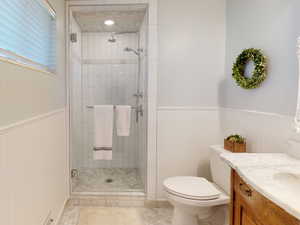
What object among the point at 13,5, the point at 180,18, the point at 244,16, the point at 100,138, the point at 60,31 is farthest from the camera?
the point at 100,138

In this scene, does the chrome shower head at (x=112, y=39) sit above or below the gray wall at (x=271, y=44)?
above

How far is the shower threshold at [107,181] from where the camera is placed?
2550 mm

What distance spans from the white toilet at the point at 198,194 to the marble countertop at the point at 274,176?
55 centimetres

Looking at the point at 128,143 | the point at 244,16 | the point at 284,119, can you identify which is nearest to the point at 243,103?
the point at 284,119

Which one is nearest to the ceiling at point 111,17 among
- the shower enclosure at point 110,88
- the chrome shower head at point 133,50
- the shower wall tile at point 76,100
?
the shower enclosure at point 110,88

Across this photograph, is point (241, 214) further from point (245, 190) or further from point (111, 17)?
point (111, 17)

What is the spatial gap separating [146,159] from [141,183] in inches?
18.5

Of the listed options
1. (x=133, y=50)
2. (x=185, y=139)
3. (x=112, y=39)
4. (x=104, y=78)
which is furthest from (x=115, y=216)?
(x=112, y=39)

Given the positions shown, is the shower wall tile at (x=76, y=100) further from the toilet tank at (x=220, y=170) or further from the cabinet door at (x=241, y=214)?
the cabinet door at (x=241, y=214)

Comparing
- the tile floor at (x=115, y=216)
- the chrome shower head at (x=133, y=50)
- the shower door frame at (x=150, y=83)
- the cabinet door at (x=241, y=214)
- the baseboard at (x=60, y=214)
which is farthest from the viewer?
the chrome shower head at (x=133, y=50)

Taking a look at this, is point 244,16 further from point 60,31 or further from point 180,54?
point 60,31

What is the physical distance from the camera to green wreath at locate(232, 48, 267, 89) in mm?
1650

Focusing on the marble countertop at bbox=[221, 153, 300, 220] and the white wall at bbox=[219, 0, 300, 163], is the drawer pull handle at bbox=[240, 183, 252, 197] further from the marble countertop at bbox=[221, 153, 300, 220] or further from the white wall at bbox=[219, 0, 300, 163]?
the white wall at bbox=[219, 0, 300, 163]

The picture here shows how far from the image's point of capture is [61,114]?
2.23 metres
